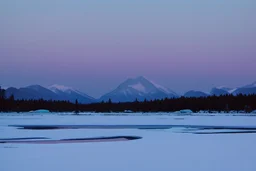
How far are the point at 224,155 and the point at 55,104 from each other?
473ft

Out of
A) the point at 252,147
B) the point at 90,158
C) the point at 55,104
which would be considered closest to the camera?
the point at 90,158

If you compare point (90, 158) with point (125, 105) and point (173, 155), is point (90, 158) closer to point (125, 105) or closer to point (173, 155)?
point (173, 155)

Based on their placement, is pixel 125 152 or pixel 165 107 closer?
pixel 125 152

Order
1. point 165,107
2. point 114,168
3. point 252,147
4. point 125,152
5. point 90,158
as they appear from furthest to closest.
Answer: point 165,107, point 252,147, point 125,152, point 90,158, point 114,168

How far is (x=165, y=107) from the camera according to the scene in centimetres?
13662

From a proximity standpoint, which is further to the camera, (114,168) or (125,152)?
(125,152)

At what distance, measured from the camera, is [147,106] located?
474ft

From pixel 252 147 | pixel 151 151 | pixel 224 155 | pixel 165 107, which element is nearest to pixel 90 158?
pixel 151 151

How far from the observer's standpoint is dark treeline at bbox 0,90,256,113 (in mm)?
119644

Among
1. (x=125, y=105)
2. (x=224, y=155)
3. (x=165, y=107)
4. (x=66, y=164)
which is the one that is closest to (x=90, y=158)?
(x=66, y=164)

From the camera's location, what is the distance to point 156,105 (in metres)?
141

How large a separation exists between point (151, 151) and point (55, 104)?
468 feet

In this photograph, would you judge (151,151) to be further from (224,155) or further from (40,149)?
(40,149)

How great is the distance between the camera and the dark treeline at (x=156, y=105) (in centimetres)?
11964
